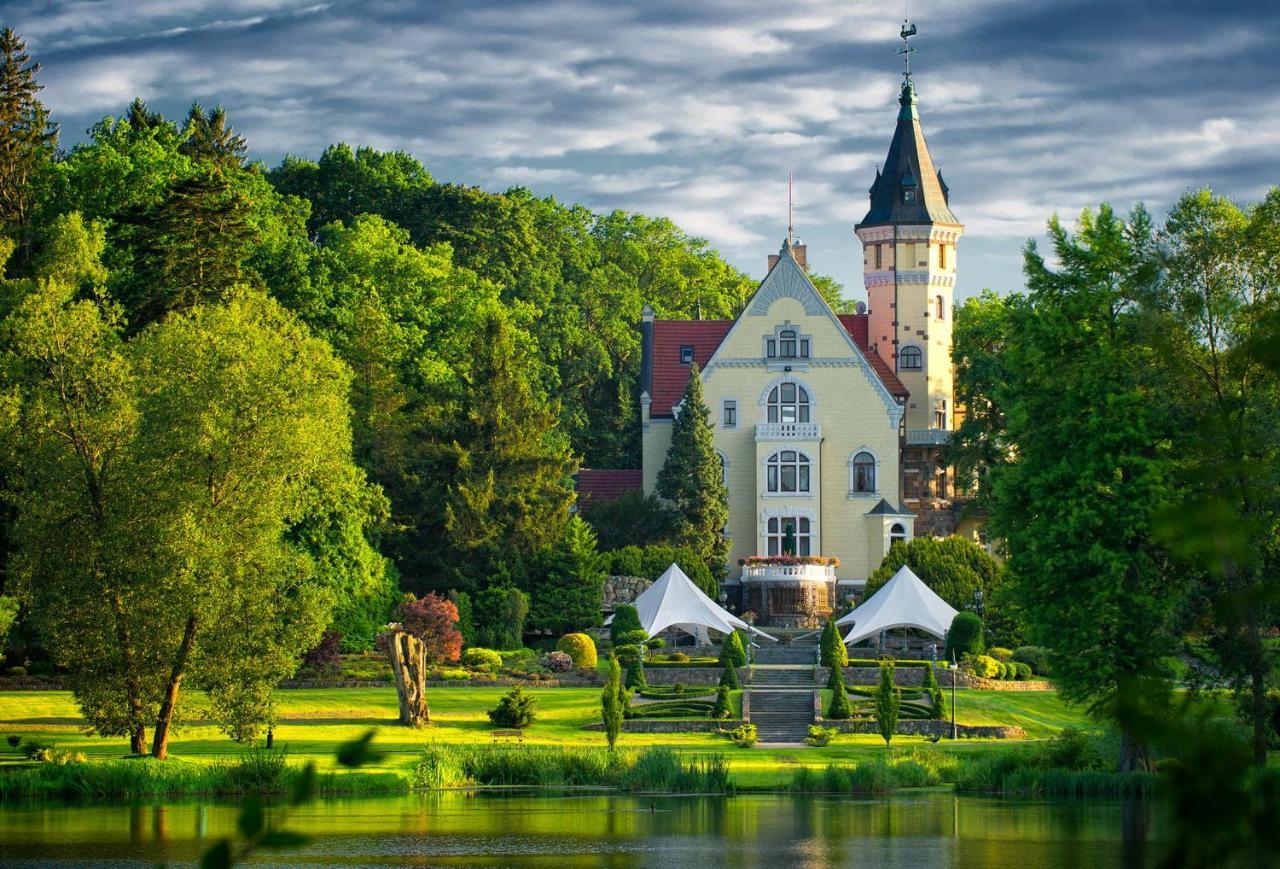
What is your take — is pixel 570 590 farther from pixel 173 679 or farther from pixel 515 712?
pixel 173 679

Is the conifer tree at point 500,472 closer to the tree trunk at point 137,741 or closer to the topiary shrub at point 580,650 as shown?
the topiary shrub at point 580,650

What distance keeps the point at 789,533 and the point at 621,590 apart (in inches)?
368

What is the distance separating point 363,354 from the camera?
192ft

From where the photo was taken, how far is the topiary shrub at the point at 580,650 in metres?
50.4

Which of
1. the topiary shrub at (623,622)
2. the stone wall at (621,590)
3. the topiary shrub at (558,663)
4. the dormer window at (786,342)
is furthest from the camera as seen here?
the dormer window at (786,342)

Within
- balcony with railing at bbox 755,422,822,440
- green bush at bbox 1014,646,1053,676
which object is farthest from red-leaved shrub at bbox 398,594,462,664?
balcony with railing at bbox 755,422,822,440

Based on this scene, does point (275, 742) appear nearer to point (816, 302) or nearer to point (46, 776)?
point (46, 776)

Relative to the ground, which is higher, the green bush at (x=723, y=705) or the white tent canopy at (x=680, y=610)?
the white tent canopy at (x=680, y=610)

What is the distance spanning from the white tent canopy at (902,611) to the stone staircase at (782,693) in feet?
5.75

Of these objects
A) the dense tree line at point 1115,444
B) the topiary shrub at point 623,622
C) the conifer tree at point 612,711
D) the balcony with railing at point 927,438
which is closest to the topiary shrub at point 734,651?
the topiary shrub at point 623,622

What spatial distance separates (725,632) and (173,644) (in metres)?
22.7

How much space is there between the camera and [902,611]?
5178cm

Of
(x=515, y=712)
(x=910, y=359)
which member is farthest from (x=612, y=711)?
(x=910, y=359)

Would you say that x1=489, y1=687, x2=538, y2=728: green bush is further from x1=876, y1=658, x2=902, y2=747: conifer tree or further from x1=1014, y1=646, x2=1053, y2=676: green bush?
x1=1014, y1=646, x2=1053, y2=676: green bush
